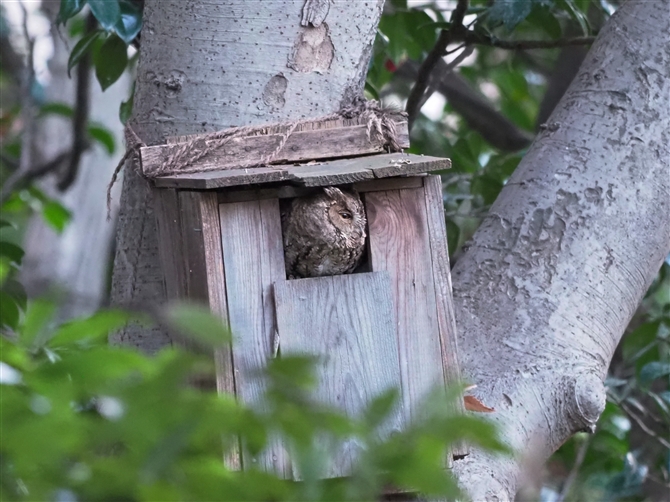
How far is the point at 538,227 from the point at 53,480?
103 cm

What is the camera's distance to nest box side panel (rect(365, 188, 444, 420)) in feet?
3.90

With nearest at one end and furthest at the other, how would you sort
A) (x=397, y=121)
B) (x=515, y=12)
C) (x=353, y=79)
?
1. (x=397, y=121)
2. (x=353, y=79)
3. (x=515, y=12)

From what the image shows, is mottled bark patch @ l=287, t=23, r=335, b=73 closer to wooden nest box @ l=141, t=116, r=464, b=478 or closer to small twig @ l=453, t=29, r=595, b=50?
wooden nest box @ l=141, t=116, r=464, b=478

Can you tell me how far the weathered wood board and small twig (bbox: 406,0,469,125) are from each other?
68 cm

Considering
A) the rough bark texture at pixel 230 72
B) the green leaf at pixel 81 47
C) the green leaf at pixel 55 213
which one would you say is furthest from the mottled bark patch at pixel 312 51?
the green leaf at pixel 55 213

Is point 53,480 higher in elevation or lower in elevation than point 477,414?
higher

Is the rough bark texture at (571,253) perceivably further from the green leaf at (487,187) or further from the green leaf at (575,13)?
the green leaf at (487,187)

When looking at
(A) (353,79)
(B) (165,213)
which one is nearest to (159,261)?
(B) (165,213)

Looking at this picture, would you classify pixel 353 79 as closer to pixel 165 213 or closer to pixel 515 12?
pixel 165 213

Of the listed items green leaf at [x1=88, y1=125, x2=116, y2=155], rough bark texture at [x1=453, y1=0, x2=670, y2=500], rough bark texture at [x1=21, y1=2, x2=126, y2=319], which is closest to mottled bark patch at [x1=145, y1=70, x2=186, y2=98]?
rough bark texture at [x1=453, y1=0, x2=670, y2=500]

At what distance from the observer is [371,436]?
1.93 ft

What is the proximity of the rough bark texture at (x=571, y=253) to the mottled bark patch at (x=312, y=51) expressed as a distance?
0.38 metres

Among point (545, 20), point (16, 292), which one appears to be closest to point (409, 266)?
point (545, 20)

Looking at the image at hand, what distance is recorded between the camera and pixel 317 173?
3.61ft
